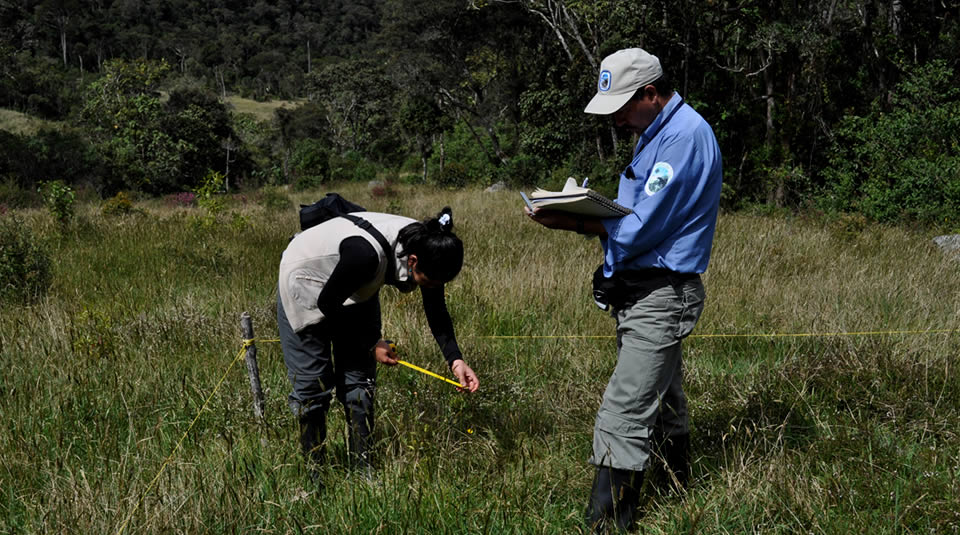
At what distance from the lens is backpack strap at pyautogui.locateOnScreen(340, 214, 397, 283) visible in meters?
2.51

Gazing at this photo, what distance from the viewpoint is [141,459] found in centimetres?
264

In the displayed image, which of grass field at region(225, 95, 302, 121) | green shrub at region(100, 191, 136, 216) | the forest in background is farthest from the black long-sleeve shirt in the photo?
grass field at region(225, 95, 302, 121)

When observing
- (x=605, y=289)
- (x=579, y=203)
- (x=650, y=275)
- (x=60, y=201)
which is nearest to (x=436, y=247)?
(x=579, y=203)

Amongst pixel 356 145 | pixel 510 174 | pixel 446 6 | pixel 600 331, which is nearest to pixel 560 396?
pixel 600 331

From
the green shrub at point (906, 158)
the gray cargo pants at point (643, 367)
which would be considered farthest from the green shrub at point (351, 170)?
the gray cargo pants at point (643, 367)

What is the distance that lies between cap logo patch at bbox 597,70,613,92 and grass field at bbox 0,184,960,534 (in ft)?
4.44

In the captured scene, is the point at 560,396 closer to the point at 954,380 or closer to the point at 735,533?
the point at 735,533

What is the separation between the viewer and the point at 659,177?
7.32 feet

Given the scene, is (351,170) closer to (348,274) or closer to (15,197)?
(15,197)

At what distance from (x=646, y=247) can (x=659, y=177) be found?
24 centimetres

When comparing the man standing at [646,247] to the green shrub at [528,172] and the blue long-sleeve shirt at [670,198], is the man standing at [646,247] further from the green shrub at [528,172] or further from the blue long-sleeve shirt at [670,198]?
the green shrub at [528,172]

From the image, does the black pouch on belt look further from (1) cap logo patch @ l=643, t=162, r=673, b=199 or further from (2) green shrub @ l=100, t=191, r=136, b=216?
(2) green shrub @ l=100, t=191, r=136, b=216

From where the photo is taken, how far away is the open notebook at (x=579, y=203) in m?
2.18

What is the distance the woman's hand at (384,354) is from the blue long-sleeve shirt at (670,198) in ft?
3.14
